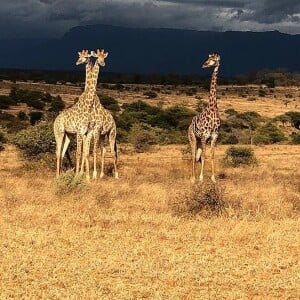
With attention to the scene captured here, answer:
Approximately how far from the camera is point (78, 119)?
15.7 meters

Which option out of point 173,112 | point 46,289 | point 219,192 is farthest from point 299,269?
point 173,112

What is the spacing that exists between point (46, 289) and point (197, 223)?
403 cm

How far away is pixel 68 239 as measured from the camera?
9484 millimetres

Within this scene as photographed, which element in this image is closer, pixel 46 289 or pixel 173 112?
pixel 46 289

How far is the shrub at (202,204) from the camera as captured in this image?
11445 millimetres

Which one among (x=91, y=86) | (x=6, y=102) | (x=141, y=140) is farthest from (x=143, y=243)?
(x=6, y=102)

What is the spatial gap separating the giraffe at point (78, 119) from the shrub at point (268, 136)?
18431 millimetres

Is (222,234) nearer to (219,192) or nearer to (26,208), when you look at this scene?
(219,192)

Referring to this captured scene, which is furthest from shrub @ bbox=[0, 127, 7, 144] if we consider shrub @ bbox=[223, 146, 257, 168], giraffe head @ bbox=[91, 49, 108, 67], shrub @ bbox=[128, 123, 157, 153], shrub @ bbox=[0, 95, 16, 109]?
shrub @ bbox=[0, 95, 16, 109]

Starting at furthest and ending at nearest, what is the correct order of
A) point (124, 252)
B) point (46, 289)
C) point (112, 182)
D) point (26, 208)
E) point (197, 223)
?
1. point (112, 182)
2. point (26, 208)
3. point (197, 223)
4. point (124, 252)
5. point (46, 289)

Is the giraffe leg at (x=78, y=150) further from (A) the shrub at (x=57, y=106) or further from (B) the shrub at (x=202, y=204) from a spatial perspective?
(A) the shrub at (x=57, y=106)

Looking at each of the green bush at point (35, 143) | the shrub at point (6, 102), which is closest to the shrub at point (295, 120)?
the shrub at point (6, 102)

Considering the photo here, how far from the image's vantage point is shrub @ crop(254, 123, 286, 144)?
33638mm

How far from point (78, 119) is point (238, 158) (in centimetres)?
757
